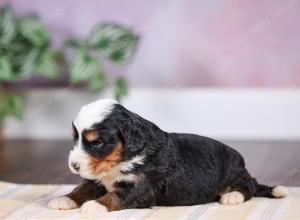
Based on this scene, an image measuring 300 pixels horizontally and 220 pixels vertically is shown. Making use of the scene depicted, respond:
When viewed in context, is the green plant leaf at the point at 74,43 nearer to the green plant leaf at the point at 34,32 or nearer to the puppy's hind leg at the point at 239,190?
the green plant leaf at the point at 34,32

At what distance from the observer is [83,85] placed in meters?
5.40

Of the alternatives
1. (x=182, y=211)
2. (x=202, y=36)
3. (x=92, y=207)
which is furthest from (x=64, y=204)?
(x=202, y=36)

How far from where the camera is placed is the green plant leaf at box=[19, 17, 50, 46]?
4.89m

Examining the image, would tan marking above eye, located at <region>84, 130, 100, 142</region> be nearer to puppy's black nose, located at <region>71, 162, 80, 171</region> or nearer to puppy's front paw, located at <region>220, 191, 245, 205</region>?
puppy's black nose, located at <region>71, 162, 80, 171</region>

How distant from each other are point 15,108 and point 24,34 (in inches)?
20.1

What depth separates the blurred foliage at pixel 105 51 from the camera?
4773 mm

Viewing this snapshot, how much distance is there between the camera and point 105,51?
15.8ft

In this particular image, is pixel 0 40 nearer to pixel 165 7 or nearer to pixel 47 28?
pixel 47 28

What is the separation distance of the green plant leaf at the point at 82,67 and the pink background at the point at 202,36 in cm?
46

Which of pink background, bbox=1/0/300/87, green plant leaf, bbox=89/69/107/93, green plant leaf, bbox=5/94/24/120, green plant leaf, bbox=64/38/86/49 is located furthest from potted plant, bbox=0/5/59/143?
pink background, bbox=1/0/300/87

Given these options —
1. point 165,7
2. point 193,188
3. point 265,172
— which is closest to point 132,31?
point 165,7

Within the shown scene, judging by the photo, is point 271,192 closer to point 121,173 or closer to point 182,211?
point 182,211

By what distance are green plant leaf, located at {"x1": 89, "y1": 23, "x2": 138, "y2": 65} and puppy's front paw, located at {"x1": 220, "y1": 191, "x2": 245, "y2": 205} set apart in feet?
8.06

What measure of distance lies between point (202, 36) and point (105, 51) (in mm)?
729
